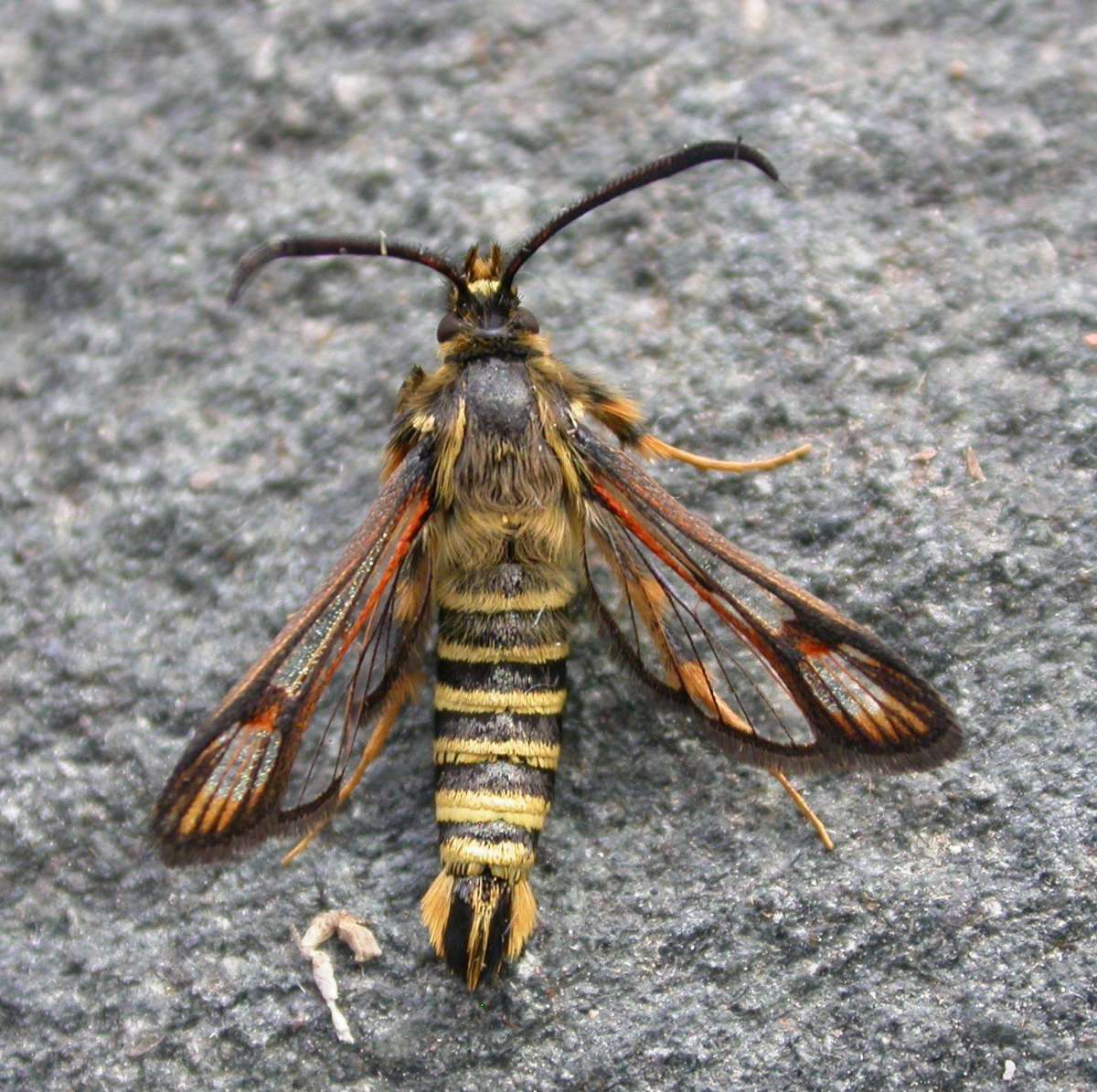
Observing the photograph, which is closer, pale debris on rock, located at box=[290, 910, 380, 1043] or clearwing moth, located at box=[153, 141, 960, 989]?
clearwing moth, located at box=[153, 141, 960, 989]

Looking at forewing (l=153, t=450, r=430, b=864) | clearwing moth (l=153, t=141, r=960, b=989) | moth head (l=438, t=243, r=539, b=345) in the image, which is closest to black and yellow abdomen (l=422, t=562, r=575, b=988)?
clearwing moth (l=153, t=141, r=960, b=989)

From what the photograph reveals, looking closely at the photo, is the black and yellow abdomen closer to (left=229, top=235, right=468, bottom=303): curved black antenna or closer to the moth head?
the moth head

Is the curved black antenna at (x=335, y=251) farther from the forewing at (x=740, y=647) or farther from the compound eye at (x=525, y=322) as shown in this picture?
the forewing at (x=740, y=647)

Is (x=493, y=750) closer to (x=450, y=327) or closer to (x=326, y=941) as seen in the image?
(x=326, y=941)

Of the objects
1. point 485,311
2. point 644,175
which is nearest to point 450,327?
point 485,311

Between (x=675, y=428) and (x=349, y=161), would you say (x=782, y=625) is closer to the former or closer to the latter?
(x=675, y=428)

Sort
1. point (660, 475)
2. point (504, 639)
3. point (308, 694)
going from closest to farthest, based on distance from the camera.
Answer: point (308, 694)
point (504, 639)
point (660, 475)
